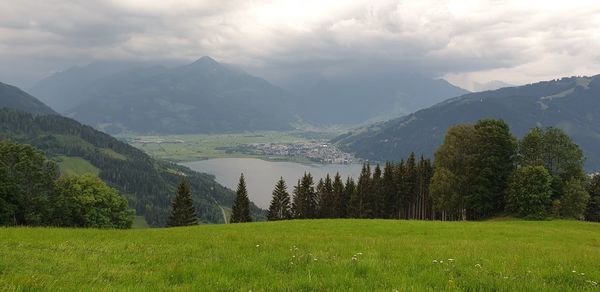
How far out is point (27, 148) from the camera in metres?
60.9

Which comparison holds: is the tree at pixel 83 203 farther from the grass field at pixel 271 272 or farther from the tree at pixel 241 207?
the grass field at pixel 271 272

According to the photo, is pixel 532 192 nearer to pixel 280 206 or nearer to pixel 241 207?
pixel 280 206

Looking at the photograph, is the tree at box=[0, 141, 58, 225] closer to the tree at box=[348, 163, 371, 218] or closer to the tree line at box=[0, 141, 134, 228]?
the tree line at box=[0, 141, 134, 228]

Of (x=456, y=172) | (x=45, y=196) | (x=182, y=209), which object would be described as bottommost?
(x=182, y=209)

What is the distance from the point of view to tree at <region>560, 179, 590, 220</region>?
5616cm

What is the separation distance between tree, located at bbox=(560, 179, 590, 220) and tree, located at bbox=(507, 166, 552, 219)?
259cm

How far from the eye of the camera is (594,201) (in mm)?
70562

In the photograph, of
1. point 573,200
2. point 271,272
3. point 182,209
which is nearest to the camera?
point 271,272

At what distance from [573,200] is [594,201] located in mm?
19212

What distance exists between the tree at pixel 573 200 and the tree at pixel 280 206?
54112mm

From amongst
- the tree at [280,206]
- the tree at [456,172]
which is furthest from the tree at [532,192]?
the tree at [280,206]

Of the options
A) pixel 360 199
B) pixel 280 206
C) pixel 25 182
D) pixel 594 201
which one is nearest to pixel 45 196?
pixel 25 182

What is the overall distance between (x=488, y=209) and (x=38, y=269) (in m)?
63.5

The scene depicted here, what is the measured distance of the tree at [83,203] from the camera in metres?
63.7
